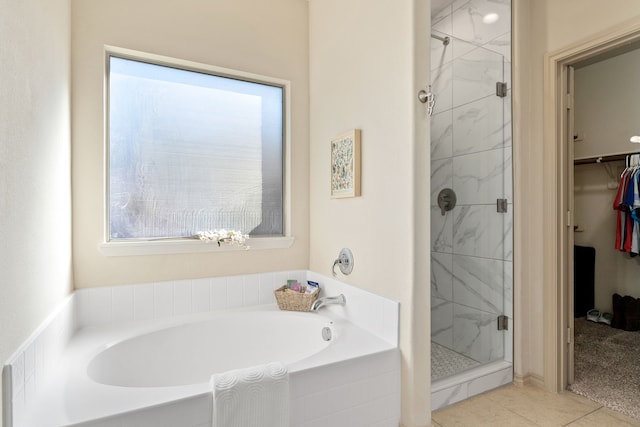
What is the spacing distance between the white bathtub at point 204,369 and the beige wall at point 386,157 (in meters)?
0.22

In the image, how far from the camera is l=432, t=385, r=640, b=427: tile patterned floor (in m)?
1.81

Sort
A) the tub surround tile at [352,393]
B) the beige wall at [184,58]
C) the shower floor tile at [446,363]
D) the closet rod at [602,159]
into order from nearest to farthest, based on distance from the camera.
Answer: the tub surround tile at [352,393], the beige wall at [184,58], the shower floor tile at [446,363], the closet rod at [602,159]

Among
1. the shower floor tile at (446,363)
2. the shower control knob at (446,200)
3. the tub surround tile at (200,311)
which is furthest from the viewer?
the shower control knob at (446,200)

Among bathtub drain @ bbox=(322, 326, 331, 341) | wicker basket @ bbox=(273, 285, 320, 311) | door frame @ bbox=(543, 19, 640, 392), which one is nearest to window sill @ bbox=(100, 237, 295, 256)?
wicker basket @ bbox=(273, 285, 320, 311)

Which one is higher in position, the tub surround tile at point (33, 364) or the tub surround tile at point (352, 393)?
the tub surround tile at point (33, 364)

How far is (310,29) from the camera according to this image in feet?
8.60

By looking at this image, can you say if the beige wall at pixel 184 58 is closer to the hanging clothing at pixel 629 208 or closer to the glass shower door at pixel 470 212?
the glass shower door at pixel 470 212

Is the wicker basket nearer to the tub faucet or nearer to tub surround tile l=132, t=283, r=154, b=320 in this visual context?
the tub faucet

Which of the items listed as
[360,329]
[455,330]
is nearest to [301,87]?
[360,329]

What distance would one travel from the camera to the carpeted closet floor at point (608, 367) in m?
2.03

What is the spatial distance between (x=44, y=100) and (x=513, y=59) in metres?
2.63

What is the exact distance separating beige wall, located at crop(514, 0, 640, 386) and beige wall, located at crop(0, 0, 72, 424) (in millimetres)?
2560

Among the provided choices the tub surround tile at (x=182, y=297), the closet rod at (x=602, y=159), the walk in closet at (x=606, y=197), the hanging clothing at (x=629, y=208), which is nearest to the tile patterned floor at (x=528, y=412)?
the walk in closet at (x=606, y=197)

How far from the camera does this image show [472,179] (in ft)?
8.13
